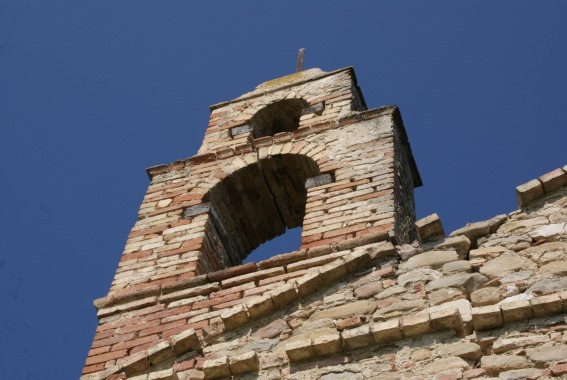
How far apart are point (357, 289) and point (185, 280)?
1.64 m

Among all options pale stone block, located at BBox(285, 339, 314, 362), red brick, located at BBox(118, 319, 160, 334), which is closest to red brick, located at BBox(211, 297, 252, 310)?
red brick, located at BBox(118, 319, 160, 334)

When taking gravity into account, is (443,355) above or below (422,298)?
below

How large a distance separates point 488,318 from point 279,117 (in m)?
6.42

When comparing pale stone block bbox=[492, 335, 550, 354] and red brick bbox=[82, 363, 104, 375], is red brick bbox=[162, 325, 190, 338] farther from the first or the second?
pale stone block bbox=[492, 335, 550, 354]

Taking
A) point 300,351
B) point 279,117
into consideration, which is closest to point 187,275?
point 300,351

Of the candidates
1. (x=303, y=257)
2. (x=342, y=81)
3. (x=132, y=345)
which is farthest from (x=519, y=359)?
(x=342, y=81)

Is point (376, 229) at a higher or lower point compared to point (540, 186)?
higher

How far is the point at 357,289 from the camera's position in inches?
213

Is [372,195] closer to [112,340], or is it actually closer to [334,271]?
[334,271]

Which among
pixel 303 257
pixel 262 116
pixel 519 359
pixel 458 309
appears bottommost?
pixel 519 359

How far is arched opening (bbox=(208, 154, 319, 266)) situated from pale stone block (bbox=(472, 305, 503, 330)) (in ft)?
13.1

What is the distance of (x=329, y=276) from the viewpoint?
5.57m

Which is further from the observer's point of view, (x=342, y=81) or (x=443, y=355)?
(x=342, y=81)

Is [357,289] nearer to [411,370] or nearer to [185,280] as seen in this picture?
[411,370]
